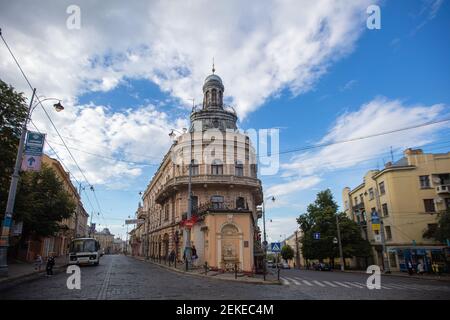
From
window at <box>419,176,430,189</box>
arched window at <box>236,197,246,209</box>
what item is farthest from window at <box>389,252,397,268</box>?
arched window at <box>236,197,246,209</box>

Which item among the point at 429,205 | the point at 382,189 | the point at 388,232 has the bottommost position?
the point at 388,232

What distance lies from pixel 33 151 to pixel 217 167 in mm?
22397

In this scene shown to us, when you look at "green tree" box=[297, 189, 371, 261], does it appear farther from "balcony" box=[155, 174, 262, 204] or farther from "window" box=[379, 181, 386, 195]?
"balcony" box=[155, 174, 262, 204]

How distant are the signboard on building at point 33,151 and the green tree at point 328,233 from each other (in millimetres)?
37503

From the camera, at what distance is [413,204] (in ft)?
123

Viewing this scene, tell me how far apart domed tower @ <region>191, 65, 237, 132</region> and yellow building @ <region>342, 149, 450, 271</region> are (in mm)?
19904

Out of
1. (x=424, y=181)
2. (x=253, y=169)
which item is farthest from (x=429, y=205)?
(x=253, y=169)

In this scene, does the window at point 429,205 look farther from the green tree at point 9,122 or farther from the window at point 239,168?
the green tree at point 9,122

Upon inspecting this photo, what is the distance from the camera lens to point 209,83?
1705 inches

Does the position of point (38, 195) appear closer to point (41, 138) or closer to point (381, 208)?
point (41, 138)

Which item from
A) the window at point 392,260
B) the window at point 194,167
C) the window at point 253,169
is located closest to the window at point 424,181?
the window at point 392,260

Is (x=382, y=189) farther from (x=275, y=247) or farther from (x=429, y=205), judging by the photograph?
(x=275, y=247)

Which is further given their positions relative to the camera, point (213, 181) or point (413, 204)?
point (413, 204)

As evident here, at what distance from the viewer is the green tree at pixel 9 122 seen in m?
18.9
